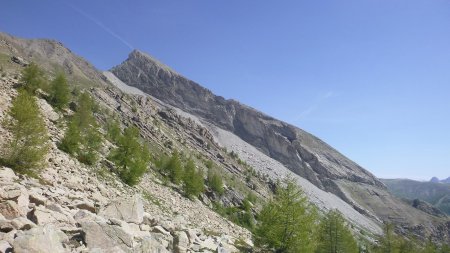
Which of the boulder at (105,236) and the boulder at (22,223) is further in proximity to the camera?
the boulder at (105,236)

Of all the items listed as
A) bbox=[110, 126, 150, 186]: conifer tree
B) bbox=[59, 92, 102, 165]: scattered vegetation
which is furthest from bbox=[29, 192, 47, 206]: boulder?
bbox=[110, 126, 150, 186]: conifer tree

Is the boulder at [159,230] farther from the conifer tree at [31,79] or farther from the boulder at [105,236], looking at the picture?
the conifer tree at [31,79]

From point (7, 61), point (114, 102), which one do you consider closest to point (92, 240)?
point (7, 61)

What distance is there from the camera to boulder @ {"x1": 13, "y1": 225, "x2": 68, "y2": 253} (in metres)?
10.9

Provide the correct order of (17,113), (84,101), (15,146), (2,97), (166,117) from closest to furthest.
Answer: (15,146), (17,113), (2,97), (84,101), (166,117)

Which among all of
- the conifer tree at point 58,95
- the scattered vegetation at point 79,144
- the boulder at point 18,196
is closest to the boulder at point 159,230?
the boulder at point 18,196

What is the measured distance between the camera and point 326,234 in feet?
179

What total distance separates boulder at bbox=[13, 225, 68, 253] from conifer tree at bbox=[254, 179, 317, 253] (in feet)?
78.4

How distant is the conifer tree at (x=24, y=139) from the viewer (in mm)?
23688

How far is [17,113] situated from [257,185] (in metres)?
134

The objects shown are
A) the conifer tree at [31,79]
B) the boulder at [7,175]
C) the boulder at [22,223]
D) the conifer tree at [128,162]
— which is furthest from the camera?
the conifer tree at [31,79]

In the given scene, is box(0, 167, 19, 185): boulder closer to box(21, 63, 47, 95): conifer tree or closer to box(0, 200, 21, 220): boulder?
box(0, 200, 21, 220): boulder

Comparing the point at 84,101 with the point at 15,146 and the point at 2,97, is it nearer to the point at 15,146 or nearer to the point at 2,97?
the point at 2,97

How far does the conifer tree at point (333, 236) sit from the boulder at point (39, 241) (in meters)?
47.1
